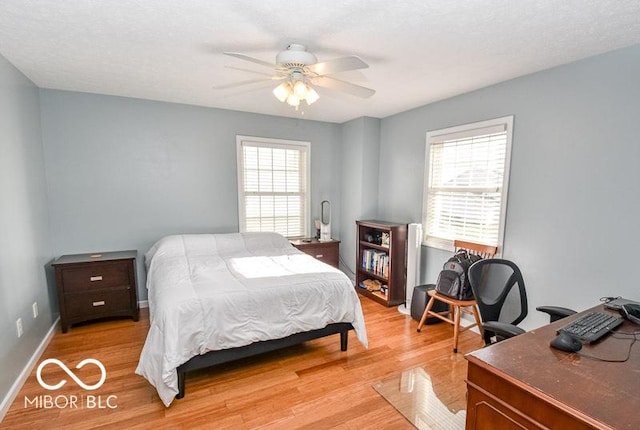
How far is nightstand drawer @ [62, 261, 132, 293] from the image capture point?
299 cm

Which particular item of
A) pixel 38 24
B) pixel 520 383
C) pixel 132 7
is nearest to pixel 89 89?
pixel 38 24

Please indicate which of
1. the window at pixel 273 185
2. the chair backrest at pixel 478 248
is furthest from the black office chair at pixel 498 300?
the window at pixel 273 185

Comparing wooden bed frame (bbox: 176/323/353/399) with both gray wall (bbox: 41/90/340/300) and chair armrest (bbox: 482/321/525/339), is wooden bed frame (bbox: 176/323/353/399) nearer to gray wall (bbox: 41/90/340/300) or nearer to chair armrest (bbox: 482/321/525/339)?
chair armrest (bbox: 482/321/525/339)

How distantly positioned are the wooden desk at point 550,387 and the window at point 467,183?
1.74 metres

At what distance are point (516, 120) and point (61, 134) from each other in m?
4.42

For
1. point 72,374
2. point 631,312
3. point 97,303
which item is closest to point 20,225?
point 97,303

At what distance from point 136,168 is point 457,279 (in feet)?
11.8

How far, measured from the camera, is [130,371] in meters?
2.38

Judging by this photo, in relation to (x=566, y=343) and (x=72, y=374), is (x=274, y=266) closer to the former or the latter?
(x=72, y=374)

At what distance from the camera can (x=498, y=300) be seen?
2100mm

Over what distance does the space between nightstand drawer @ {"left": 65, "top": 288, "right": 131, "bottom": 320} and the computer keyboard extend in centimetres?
363

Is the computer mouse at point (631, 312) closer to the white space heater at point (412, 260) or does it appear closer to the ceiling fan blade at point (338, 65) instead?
the white space heater at point (412, 260)

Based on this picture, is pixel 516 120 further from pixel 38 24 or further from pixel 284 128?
pixel 38 24

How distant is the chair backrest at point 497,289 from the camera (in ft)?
6.79
